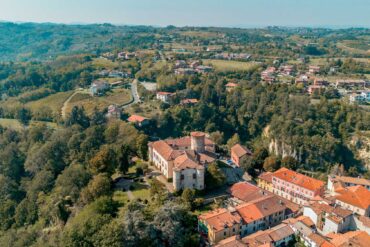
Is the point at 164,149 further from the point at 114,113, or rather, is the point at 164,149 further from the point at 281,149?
the point at 281,149

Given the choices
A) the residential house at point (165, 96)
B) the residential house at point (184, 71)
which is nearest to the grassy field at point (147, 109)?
the residential house at point (165, 96)

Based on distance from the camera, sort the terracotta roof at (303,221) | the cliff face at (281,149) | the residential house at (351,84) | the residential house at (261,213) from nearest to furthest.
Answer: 1. the terracotta roof at (303,221)
2. the residential house at (261,213)
3. the cliff face at (281,149)
4. the residential house at (351,84)

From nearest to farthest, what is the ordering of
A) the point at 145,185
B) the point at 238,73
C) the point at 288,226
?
the point at 288,226, the point at 145,185, the point at 238,73

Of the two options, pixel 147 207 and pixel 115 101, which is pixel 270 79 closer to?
pixel 115 101

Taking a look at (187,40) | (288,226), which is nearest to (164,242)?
(288,226)

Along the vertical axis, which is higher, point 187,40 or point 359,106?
point 187,40

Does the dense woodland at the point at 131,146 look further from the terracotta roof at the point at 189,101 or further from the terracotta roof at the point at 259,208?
the terracotta roof at the point at 259,208
